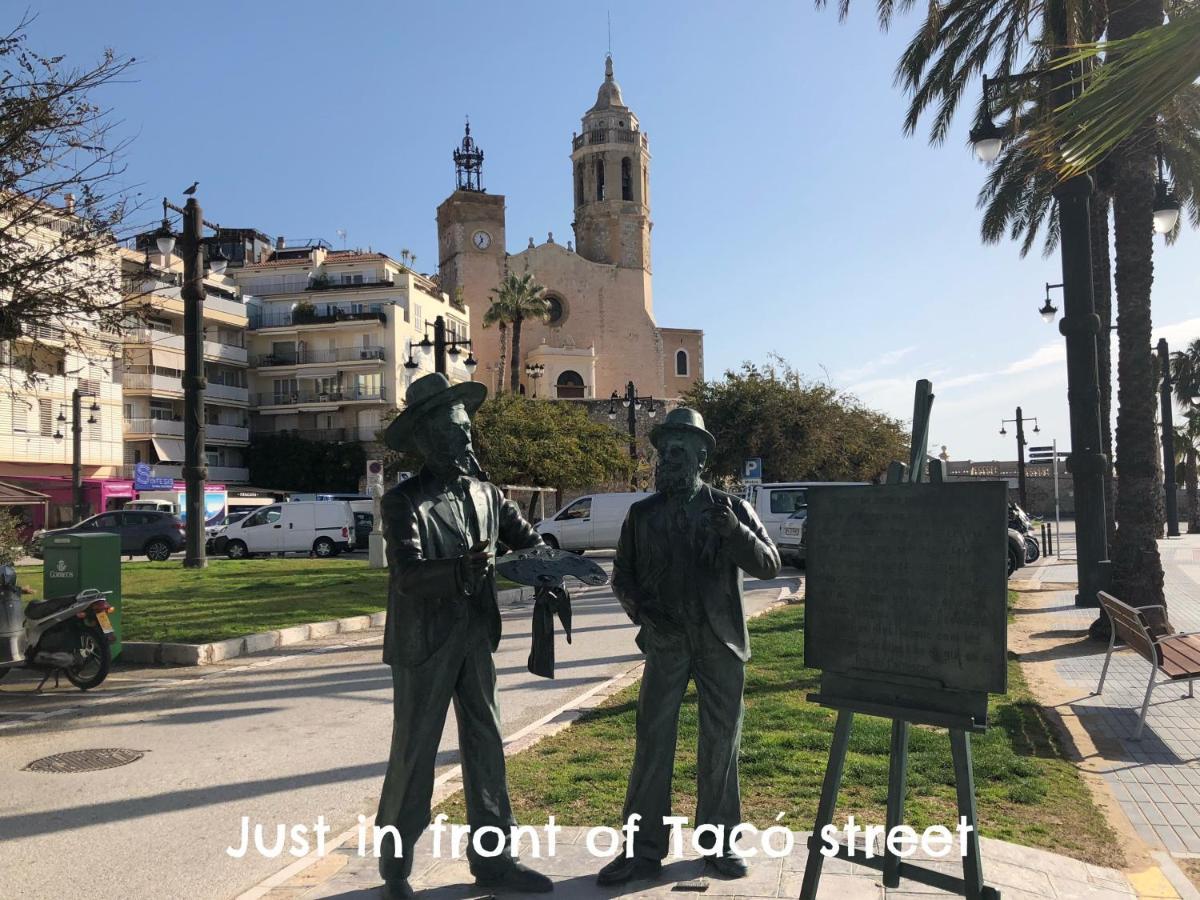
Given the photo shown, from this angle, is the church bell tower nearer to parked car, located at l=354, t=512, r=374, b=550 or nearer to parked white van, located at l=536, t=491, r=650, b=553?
parked car, located at l=354, t=512, r=374, b=550

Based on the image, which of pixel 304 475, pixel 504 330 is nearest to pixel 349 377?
pixel 304 475

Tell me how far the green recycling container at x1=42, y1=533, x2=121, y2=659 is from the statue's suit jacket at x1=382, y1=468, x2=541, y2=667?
6903 millimetres

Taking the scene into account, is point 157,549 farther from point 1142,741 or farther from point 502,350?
point 502,350

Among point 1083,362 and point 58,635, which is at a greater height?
point 1083,362

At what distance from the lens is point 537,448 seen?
3341 cm

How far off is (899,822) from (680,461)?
1606 mm

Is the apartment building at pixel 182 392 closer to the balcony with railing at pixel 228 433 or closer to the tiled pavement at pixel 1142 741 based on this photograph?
the balcony with railing at pixel 228 433

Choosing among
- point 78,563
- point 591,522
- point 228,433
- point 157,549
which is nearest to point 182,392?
point 228,433

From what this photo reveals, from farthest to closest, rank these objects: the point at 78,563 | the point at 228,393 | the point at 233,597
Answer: the point at 228,393, the point at 233,597, the point at 78,563

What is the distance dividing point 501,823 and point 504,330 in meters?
61.9

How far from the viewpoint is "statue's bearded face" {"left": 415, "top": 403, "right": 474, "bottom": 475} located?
3.90 m

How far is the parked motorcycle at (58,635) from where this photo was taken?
27.7 feet

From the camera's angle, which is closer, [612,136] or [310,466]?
[310,466]

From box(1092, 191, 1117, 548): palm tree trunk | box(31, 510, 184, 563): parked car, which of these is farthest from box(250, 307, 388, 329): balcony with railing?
box(1092, 191, 1117, 548): palm tree trunk
